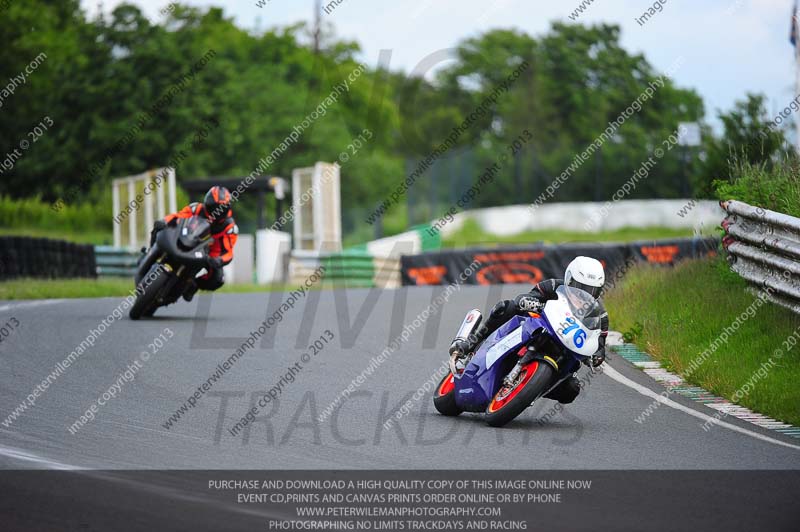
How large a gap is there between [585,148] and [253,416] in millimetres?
35774

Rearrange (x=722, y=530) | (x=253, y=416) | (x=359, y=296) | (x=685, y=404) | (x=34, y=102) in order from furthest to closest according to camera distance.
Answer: (x=34, y=102) < (x=359, y=296) < (x=685, y=404) < (x=253, y=416) < (x=722, y=530)

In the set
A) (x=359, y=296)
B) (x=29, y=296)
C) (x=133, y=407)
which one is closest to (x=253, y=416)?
(x=133, y=407)

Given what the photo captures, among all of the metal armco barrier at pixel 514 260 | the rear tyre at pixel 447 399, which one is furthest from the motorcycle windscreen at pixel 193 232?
the metal armco barrier at pixel 514 260

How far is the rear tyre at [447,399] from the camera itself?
902 centimetres

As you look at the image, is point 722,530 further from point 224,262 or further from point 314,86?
point 314,86

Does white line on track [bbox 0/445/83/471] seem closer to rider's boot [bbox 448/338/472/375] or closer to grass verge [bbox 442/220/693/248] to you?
rider's boot [bbox 448/338/472/375]

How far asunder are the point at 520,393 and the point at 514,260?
57.2 feet

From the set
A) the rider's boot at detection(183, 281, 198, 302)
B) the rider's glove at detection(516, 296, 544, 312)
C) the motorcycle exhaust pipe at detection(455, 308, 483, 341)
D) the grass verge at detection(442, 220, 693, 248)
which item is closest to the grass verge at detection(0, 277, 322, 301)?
the rider's boot at detection(183, 281, 198, 302)

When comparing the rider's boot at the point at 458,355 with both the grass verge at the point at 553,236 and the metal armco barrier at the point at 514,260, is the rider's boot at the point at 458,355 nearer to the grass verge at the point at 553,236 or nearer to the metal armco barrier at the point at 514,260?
the metal armco barrier at the point at 514,260

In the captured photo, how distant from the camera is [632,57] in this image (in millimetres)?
59906

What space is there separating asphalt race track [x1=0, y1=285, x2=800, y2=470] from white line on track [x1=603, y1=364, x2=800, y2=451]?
0.13 feet

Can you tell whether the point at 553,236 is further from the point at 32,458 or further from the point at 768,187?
the point at 32,458

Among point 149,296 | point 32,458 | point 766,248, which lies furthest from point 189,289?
point 32,458

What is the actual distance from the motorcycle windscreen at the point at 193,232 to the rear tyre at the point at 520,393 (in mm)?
7380
